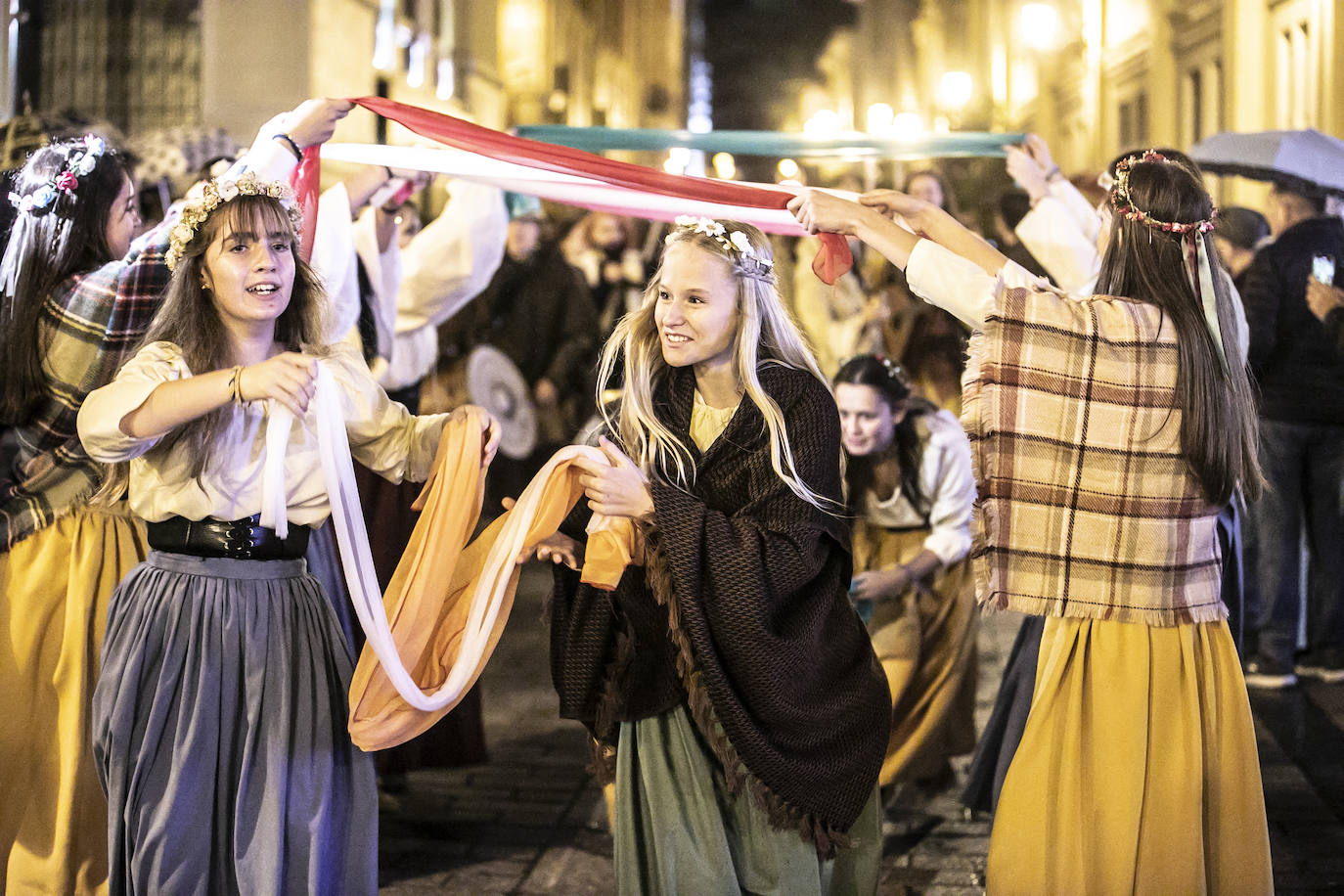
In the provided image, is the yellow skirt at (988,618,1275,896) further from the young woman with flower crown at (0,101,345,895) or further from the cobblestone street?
the young woman with flower crown at (0,101,345,895)

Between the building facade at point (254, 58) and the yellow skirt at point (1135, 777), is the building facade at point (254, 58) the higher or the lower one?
the higher one

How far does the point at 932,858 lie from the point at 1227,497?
155 cm

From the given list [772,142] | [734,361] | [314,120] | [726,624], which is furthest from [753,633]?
[772,142]

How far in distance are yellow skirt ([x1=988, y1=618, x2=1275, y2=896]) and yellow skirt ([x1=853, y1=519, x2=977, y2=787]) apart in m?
1.38

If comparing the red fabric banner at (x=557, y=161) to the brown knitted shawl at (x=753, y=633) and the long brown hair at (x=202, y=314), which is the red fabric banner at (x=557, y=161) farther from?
the brown knitted shawl at (x=753, y=633)

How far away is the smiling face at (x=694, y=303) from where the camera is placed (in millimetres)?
2795

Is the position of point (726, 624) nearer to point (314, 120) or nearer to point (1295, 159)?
point (314, 120)

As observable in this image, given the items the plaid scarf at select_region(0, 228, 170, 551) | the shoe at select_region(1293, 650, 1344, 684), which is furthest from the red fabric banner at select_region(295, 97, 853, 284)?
the shoe at select_region(1293, 650, 1344, 684)

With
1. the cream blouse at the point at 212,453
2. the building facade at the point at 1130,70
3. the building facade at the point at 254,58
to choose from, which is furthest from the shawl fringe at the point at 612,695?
the building facade at the point at 1130,70

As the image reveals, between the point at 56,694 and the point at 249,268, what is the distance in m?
1.30

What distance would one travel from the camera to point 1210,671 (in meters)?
2.68

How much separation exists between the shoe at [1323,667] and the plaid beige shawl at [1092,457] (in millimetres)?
3470

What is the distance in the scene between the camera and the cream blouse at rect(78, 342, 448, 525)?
8.18 ft

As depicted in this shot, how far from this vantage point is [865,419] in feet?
13.5
